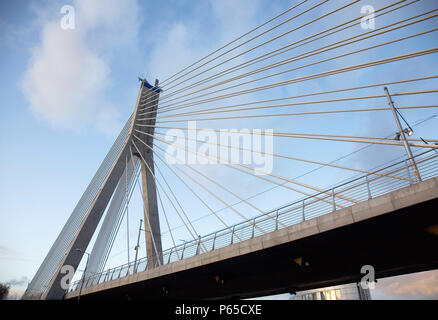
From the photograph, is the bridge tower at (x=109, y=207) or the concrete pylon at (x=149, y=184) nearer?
the concrete pylon at (x=149, y=184)

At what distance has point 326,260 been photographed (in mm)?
Answer: 14734

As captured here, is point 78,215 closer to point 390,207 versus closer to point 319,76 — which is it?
point 319,76

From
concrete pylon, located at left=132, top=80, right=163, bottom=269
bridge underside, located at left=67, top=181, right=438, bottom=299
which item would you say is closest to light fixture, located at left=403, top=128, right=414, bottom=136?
bridge underside, located at left=67, top=181, right=438, bottom=299

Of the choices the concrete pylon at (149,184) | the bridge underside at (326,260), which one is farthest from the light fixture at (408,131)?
the concrete pylon at (149,184)

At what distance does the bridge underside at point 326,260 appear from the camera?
10.9 meters

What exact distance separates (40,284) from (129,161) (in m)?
13.0

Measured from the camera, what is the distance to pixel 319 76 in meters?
13.3

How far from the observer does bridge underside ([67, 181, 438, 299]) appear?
10.9 metres
